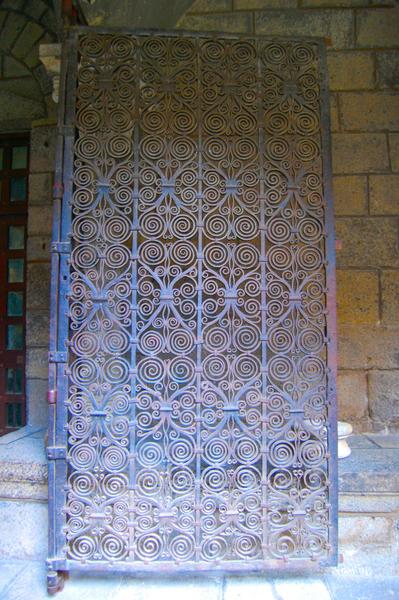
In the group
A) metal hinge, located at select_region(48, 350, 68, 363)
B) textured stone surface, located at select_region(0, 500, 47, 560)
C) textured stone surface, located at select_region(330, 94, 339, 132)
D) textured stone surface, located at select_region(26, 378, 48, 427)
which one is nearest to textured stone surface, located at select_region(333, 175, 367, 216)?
textured stone surface, located at select_region(330, 94, 339, 132)

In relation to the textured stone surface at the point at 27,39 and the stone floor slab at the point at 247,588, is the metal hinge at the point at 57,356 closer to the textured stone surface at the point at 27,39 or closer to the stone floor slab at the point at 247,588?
the stone floor slab at the point at 247,588

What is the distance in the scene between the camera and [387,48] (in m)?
3.02

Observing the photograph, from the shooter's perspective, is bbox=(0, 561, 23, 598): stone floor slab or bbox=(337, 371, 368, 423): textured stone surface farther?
bbox=(337, 371, 368, 423): textured stone surface

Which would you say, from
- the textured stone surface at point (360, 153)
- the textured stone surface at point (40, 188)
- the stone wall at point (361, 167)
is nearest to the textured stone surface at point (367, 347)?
the stone wall at point (361, 167)

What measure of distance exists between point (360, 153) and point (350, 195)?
1.02 ft

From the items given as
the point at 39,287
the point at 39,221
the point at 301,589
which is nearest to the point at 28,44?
the point at 39,221

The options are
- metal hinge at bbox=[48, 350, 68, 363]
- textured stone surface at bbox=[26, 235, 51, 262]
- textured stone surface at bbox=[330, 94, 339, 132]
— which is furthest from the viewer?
textured stone surface at bbox=[26, 235, 51, 262]

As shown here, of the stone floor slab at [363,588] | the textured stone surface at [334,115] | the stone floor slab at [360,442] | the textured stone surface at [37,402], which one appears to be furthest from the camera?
the textured stone surface at [37,402]

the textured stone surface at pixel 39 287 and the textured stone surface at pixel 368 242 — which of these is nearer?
the textured stone surface at pixel 368 242

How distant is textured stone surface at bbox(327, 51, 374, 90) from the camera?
3000 mm

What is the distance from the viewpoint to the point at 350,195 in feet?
9.71

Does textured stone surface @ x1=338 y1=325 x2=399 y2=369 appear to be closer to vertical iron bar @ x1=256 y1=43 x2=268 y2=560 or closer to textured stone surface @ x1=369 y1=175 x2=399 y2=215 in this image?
textured stone surface @ x1=369 y1=175 x2=399 y2=215

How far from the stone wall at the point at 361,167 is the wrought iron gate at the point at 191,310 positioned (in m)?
0.82

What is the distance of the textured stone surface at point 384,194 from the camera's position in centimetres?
294
